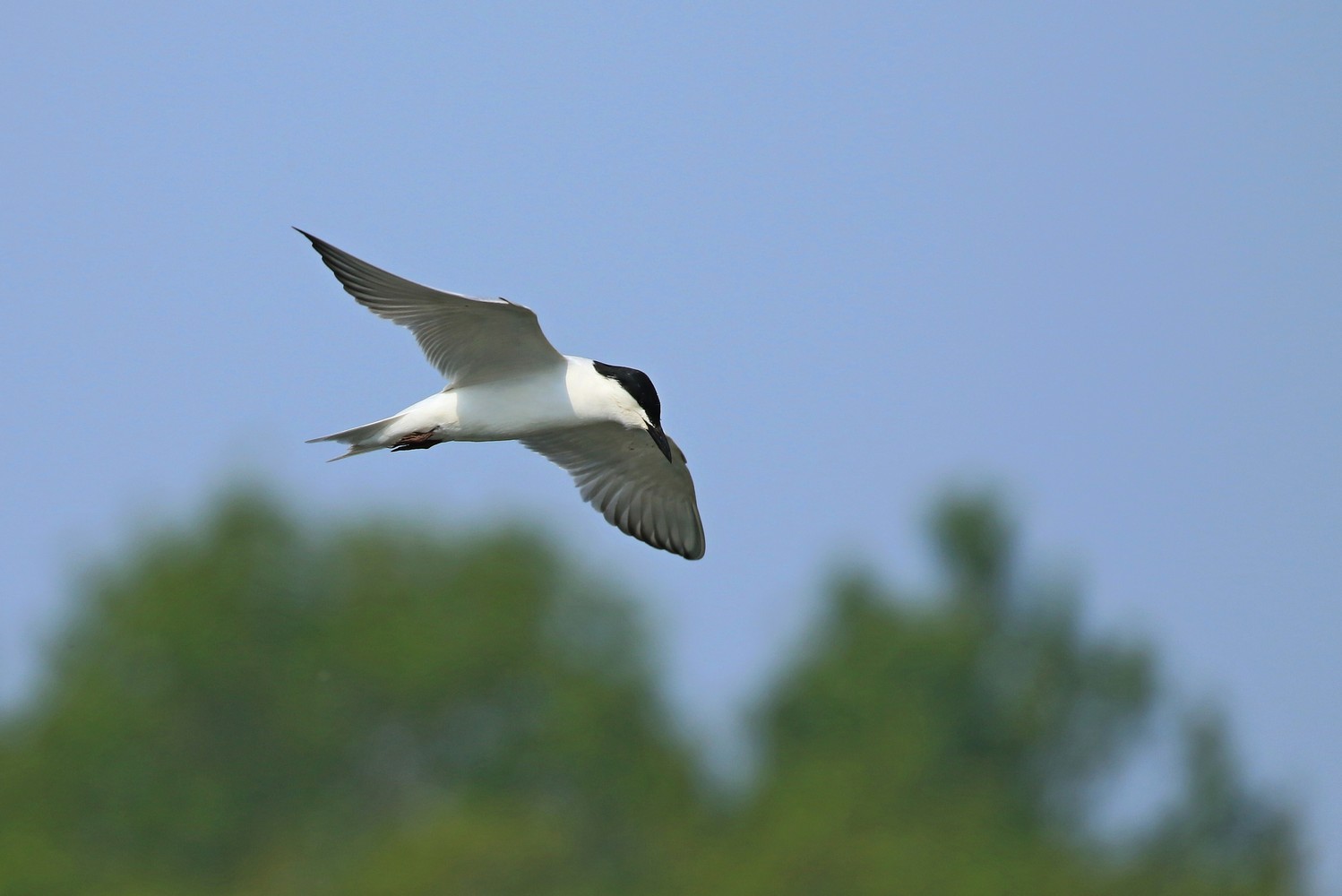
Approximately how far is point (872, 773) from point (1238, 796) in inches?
388

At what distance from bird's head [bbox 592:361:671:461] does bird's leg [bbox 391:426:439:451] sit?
1036 mm

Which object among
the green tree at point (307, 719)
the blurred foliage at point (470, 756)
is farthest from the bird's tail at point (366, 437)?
the green tree at point (307, 719)

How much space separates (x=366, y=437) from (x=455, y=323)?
0.82 m

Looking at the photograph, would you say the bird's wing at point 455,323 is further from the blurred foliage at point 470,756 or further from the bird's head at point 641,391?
the blurred foliage at point 470,756

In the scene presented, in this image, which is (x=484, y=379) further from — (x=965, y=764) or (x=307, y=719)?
(x=965, y=764)

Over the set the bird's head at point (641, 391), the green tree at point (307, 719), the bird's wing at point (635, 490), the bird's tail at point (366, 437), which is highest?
the green tree at point (307, 719)

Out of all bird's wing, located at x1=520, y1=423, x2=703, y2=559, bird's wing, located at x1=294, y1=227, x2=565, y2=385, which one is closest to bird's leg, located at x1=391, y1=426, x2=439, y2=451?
bird's wing, located at x1=294, y1=227, x2=565, y2=385

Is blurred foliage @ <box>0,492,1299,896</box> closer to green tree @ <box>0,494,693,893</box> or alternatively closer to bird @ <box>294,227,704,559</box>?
green tree @ <box>0,494,693,893</box>

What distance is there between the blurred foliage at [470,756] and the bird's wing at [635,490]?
18.9 m

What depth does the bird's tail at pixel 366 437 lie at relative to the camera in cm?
1172

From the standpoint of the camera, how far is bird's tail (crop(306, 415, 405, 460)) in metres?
11.7

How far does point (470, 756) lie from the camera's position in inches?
1569

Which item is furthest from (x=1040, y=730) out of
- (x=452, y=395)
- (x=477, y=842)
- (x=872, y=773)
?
(x=452, y=395)

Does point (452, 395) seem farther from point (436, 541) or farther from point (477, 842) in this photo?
point (436, 541)
